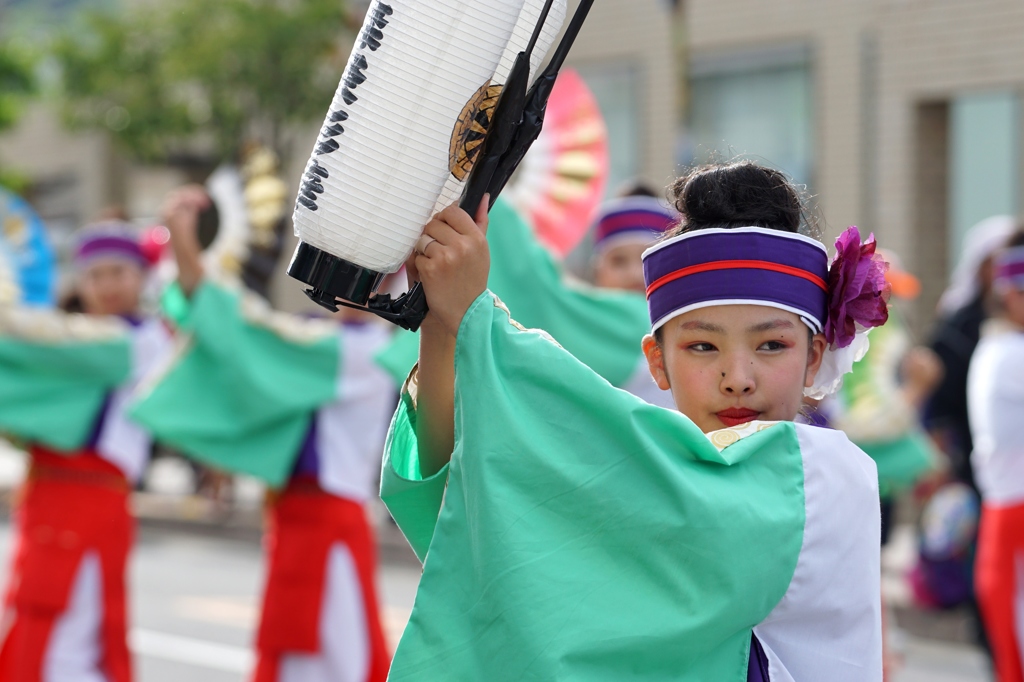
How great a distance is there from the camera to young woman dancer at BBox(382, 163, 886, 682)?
67.7 inches

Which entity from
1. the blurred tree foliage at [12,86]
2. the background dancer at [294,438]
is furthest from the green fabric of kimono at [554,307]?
the blurred tree foliage at [12,86]

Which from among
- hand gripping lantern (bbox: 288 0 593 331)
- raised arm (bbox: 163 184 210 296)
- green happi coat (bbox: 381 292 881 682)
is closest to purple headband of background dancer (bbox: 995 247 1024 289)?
raised arm (bbox: 163 184 210 296)

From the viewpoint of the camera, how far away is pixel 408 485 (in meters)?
1.94

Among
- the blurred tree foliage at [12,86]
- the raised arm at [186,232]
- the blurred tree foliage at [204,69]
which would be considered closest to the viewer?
the raised arm at [186,232]

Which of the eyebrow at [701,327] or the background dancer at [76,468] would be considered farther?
the background dancer at [76,468]

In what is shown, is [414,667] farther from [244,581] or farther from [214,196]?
[244,581]

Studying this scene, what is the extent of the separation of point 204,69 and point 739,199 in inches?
451

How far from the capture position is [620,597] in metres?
1.74

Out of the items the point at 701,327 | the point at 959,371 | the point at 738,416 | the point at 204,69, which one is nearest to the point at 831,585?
the point at 738,416

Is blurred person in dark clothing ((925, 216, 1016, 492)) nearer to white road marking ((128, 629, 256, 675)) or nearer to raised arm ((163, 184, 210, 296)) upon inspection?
white road marking ((128, 629, 256, 675))

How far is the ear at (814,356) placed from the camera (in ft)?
6.88

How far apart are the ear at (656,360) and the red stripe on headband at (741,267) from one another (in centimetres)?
13

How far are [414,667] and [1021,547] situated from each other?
12.3 feet

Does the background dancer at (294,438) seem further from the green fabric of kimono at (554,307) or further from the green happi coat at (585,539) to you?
the green happi coat at (585,539)
